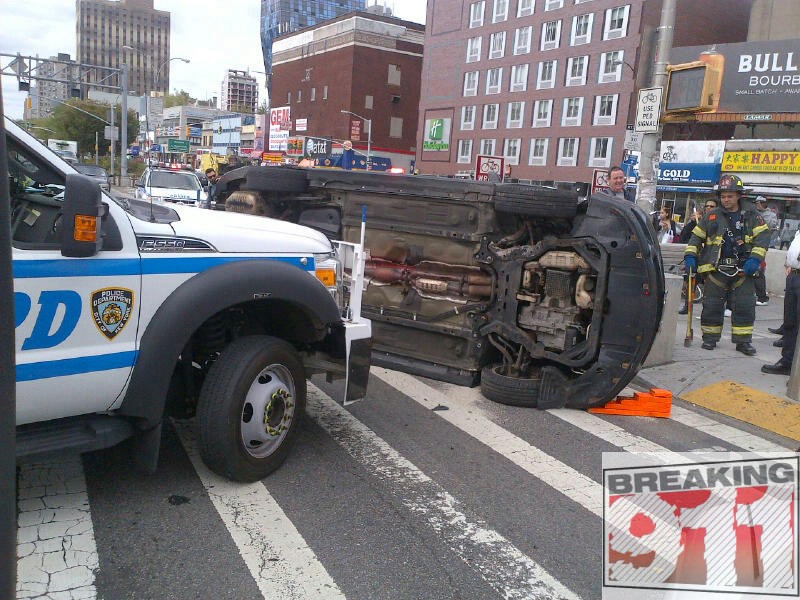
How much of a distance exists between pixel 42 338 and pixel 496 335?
13.2 feet

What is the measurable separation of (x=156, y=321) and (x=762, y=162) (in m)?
36.7

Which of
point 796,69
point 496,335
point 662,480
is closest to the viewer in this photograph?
point 662,480

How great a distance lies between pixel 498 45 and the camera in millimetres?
61094

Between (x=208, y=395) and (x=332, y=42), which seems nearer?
(x=208, y=395)

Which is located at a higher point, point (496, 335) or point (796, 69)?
point (796, 69)

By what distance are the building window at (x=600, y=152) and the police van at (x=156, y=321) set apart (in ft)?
163

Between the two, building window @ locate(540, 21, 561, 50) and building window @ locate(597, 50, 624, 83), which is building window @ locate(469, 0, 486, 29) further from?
building window @ locate(597, 50, 624, 83)

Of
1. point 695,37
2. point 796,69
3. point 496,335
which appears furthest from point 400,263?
point 695,37

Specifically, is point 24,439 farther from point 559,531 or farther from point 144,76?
point 144,76

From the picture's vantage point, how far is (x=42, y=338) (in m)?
3.18

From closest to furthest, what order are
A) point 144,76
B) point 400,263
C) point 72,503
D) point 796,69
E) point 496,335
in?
1. point 72,503
2. point 496,335
3. point 400,263
4. point 796,69
5. point 144,76

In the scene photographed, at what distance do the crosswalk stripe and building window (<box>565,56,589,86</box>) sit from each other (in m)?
51.5

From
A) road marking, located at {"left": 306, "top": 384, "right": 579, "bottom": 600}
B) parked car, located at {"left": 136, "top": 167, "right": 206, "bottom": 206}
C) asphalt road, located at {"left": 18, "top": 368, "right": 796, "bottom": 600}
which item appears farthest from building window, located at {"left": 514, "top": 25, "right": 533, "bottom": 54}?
road marking, located at {"left": 306, "top": 384, "right": 579, "bottom": 600}

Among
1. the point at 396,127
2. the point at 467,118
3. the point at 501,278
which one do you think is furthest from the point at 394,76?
the point at 501,278
